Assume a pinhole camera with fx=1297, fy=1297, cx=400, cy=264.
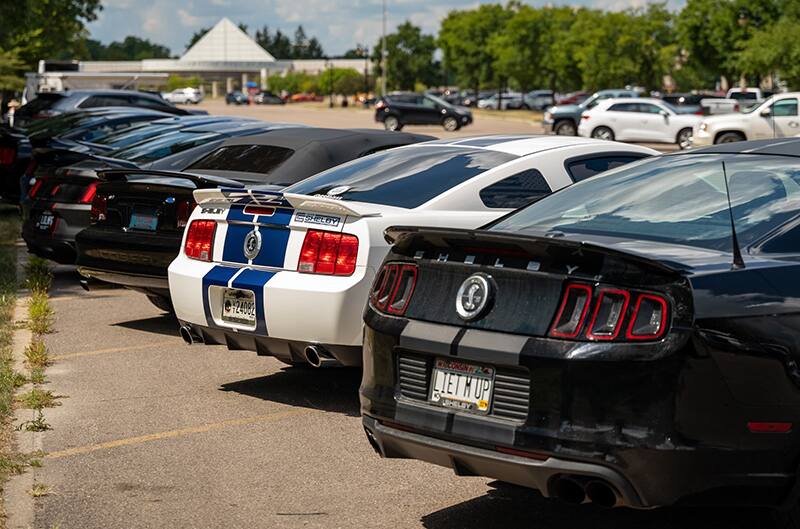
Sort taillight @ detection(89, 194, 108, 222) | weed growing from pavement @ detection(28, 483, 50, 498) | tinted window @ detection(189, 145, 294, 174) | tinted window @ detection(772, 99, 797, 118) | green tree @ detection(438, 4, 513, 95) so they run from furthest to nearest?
green tree @ detection(438, 4, 513, 95), tinted window @ detection(772, 99, 797, 118), tinted window @ detection(189, 145, 294, 174), taillight @ detection(89, 194, 108, 222), weed growing from pavement @ detection(28, 483, 50, 498)

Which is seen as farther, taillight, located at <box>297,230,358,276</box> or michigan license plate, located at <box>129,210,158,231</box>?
michigan license plate, located at <box>129,210,158,231</box>

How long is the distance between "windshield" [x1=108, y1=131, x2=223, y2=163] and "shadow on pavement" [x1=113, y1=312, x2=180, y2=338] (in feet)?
9.08

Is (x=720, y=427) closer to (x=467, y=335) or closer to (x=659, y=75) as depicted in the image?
(x=467, y=335)

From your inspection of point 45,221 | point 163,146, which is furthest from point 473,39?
point 45,221

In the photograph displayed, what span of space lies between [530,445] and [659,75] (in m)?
79.0

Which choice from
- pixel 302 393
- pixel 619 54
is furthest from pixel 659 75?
pixel 302 393

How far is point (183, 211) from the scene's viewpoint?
963 cm

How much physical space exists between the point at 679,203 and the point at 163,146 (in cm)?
913

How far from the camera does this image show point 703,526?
5480mm

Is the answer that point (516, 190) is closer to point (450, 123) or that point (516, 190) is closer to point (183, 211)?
point (183, 211)

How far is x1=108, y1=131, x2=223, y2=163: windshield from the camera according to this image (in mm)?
13648

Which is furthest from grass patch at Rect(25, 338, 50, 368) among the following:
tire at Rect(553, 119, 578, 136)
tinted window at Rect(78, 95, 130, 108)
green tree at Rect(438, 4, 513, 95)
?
green tree at Rect(438, 4, 513, 95)

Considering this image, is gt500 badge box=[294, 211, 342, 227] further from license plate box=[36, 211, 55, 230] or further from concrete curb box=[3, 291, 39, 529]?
license plate box=[36, 211, 55, 230]

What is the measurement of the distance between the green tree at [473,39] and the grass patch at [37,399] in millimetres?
95998
